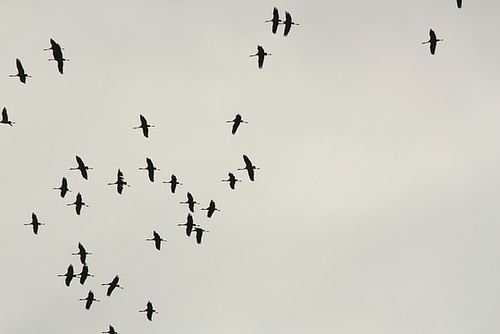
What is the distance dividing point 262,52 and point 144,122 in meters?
9.68

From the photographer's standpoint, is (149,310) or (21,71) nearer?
(21,71)

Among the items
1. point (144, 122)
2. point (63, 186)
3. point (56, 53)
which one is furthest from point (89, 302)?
point (56, 53)

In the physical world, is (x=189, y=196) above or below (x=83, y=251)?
above

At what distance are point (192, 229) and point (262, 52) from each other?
13823 mm

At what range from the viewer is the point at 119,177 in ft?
224

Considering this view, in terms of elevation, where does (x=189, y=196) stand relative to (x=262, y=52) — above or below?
below

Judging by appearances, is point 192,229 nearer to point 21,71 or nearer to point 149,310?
point 149,310

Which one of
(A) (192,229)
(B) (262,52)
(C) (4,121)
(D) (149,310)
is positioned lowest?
(D) (149,310)

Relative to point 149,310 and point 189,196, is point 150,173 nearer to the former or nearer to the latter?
point 189,196

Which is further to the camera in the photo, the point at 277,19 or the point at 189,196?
the point at 189,196

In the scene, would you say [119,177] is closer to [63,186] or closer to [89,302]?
[63,186]

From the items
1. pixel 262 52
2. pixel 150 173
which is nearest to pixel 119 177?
pixel 150 173

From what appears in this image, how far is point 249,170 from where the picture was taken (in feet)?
224

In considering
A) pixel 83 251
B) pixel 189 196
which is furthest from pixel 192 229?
pixel 83 251
